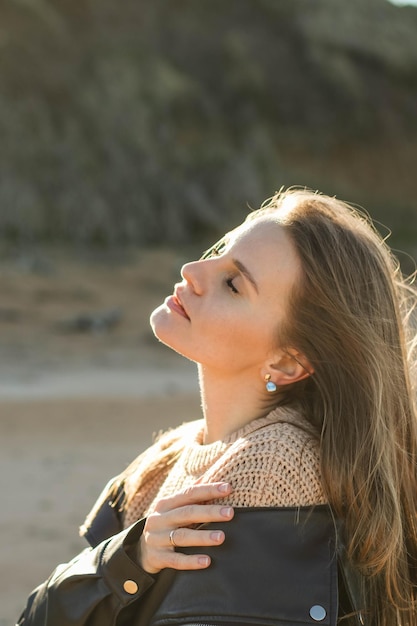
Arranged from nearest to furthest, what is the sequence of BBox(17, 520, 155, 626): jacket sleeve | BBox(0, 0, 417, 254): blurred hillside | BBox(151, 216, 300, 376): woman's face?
BBox(17, 520, 155, 626): jacket sleeve
BBox(151, 216, 300, 376): woman's face
BBox(0, 0, 417, 254): blurred hillside

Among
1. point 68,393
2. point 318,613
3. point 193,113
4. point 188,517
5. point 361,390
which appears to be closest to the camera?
point 318,613

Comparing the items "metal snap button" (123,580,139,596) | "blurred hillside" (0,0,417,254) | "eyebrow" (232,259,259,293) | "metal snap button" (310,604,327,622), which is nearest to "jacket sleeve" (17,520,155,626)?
"metal snap button" (123,580,139,596)

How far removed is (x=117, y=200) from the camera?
654 inches

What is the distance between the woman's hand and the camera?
5.64 ft

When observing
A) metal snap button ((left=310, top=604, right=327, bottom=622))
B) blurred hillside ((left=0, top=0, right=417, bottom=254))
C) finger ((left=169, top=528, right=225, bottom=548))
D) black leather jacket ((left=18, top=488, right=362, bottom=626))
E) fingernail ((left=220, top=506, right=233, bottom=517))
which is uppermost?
blurred hillside ((left=0, top=0, right=417, bottom=254))

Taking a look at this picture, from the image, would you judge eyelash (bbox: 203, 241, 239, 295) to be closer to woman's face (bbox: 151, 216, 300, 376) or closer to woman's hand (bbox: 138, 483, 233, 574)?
woman's face (bbox: 151, 216, 300, 376)

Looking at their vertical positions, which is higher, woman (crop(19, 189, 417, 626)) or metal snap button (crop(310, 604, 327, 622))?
woman (crop(19, 189, 417, 626))

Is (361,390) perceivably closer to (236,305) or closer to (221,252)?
(236,305)

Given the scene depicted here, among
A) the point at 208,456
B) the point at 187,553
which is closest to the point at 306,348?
the point at 208,456

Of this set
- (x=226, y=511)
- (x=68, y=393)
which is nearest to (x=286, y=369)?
(x=226, y=511)

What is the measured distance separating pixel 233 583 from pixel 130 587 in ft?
0.66

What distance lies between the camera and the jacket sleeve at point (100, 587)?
1768mm

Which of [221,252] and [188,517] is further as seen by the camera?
[221,252]

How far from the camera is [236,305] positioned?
1.93 m
